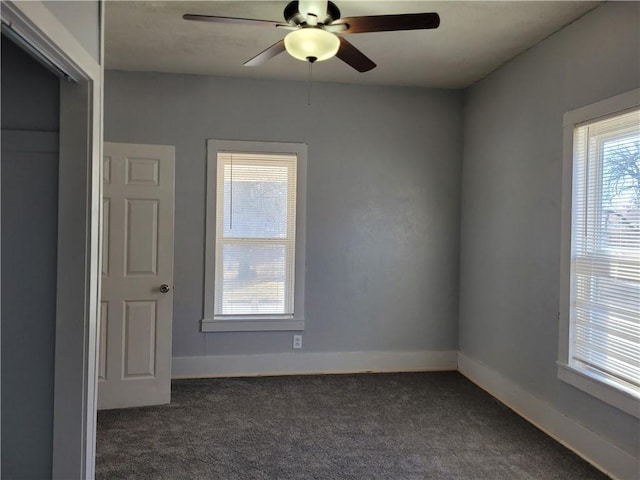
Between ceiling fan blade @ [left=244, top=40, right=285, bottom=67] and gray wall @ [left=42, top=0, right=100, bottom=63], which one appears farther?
ceiling fan blade @ [left=244, top=40, right=285, bottom=67]

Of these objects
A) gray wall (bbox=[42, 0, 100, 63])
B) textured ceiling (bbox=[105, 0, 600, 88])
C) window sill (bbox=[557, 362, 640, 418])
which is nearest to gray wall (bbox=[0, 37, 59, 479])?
gray wall (bbox=[42, 0, 100, 63])

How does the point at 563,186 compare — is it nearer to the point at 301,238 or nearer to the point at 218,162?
the point at 301,238

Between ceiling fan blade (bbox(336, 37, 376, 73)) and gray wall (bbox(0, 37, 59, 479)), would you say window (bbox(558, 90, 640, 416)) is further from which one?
gray wall (bbox(0, 37, 59, 479))

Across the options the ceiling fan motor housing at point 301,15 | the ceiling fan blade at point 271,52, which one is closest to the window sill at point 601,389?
the ceiling fan motor housing at point 301,15

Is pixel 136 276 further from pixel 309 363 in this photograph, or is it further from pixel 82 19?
pixel 82 19

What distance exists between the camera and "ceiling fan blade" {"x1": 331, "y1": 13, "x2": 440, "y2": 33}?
214 centimetres

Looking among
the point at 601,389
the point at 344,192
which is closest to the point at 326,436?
the point at 601,389

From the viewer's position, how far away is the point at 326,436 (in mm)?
2895

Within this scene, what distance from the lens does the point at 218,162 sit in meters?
4.02

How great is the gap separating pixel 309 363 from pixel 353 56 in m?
2.74

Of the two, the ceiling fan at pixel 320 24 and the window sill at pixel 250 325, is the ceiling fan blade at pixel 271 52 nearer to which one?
the ceiling fan at pixel 320 24

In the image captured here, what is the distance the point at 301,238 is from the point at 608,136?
2.47m

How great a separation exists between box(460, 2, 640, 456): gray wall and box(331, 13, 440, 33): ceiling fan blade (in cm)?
115

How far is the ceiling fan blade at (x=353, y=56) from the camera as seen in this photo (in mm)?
2512
